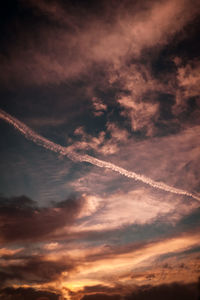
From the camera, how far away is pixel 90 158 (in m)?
29.7

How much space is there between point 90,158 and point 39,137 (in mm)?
12281

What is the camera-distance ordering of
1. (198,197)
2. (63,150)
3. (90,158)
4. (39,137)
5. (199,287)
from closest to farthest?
1. (39,137)
2. (63,150)
3. (90,158)
4. (198,197)
5. (199,287)

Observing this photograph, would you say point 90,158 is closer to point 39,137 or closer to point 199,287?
point 39,137

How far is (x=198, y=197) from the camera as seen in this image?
32.1m

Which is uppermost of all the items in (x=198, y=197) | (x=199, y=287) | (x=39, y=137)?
(x=39, y=137)

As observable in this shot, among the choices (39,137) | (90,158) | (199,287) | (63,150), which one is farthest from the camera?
(199,287)

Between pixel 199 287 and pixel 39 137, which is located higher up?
pixel 39 137

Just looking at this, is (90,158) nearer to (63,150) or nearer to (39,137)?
(63,150)

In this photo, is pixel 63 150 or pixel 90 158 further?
pixel 90 158

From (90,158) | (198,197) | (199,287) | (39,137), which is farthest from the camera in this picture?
(199,287)

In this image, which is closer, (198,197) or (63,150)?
(63,150)

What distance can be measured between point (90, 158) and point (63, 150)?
6882 millimetres

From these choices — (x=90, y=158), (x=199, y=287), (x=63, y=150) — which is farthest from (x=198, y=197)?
(x=199, y=287)

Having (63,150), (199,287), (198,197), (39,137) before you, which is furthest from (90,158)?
(199,287)
